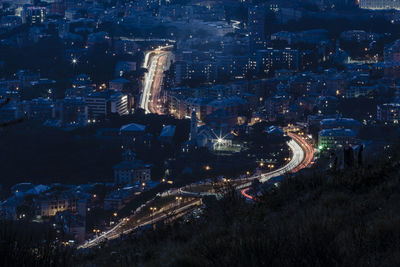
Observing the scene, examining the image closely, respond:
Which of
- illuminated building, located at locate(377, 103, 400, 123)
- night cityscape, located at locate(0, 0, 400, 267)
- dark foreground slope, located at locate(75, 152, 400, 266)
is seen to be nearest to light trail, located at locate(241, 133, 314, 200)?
night cityscape, located at locate(0, 0, 400, 267)

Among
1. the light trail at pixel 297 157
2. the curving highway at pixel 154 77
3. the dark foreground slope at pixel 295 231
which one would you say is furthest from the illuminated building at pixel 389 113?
the dark foreground slope at pixel 295 231

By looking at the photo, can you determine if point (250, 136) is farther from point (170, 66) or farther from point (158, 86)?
point (170, 66)

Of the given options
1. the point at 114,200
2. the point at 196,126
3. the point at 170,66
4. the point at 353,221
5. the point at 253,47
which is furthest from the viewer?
the point at 253,47

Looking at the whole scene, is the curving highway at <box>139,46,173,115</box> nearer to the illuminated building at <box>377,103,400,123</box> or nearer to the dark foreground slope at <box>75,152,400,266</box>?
the illuminated building at <box>377,103,400,123</box>

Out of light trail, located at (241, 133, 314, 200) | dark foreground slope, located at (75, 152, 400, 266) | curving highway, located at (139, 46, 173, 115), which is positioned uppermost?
dark foreground slope, located at (75, 152, 400, 266)

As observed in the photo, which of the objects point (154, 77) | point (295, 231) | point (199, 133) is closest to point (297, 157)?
point (199, 133)

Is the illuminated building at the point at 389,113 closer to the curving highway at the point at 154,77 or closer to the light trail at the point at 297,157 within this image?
the light trail at the point at 297,157

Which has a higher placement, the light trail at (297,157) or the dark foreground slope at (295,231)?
the dark foreground slope at (295,231)

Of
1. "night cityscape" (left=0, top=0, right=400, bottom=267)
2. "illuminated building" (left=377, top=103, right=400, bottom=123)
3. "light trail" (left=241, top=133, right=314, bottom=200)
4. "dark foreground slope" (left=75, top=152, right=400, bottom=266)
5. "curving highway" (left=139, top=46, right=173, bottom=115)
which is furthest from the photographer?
"curving highway" (left=139, top=46, right=173, bottom=115)

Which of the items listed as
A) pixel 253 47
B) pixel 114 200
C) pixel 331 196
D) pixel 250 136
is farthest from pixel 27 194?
pixel 253 47
